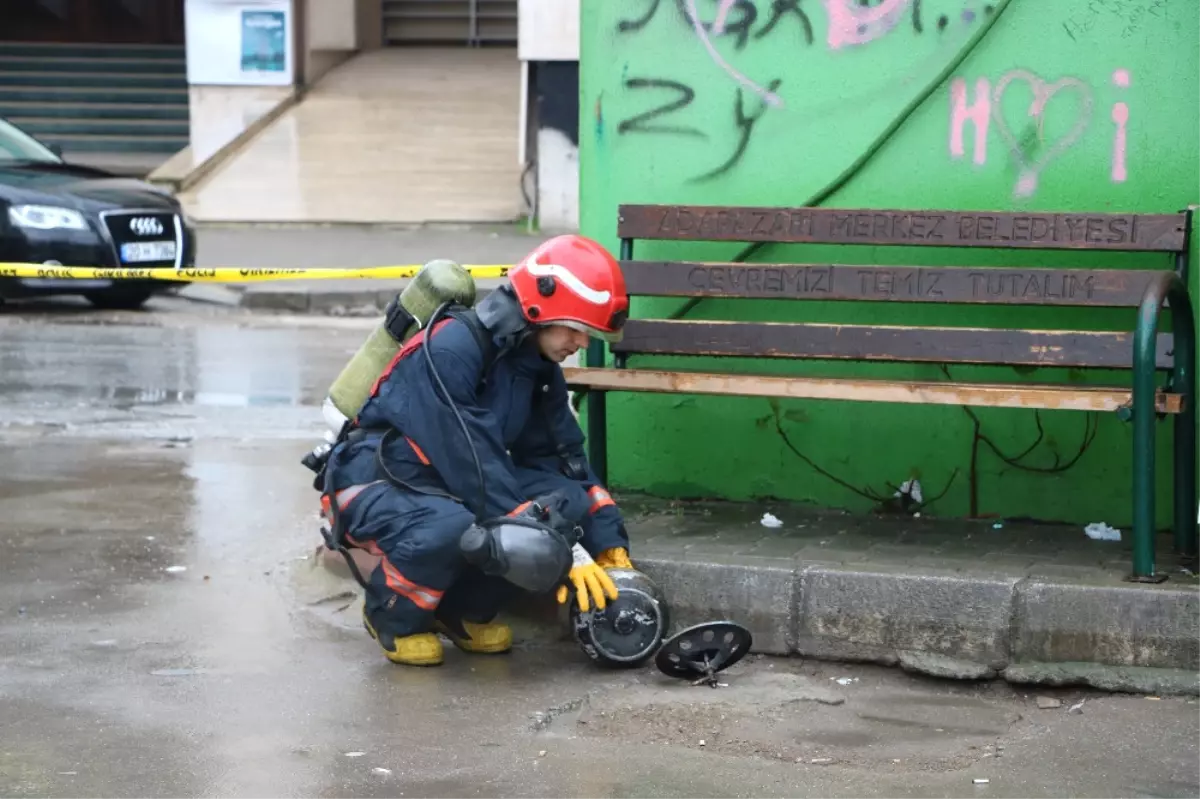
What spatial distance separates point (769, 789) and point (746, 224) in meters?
2.41

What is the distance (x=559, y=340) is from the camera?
16.4ft

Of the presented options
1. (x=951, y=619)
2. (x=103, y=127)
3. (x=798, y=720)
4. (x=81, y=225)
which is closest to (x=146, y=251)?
Result: (x=81, y=225)

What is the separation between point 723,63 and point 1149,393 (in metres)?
2.00

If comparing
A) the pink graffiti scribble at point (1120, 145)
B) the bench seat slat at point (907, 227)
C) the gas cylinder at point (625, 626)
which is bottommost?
the gas cylinder at point (625, 626)

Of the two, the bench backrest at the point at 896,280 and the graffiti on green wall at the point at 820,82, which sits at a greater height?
the graffiti on green wall at the point at 820,82

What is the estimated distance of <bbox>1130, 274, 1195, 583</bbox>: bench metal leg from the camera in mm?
4816

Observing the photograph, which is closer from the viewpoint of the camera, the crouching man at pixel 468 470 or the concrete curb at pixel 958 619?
the concrete curb at pixel 958 619

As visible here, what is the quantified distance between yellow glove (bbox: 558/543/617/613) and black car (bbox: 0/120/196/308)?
28.0ft

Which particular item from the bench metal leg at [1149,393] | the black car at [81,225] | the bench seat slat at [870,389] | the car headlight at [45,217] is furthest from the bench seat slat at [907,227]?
the car headlight at [45,217]

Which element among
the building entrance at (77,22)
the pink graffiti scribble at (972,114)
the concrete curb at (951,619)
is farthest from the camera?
the building entrance at (77,22)

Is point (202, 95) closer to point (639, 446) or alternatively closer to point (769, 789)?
point (639, 446)

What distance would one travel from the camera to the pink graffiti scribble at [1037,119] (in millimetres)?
5738

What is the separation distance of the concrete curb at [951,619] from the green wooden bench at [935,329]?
0.22 metres

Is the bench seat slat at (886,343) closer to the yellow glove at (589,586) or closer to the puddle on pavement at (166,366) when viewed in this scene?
the yellow glove at (589,586)
